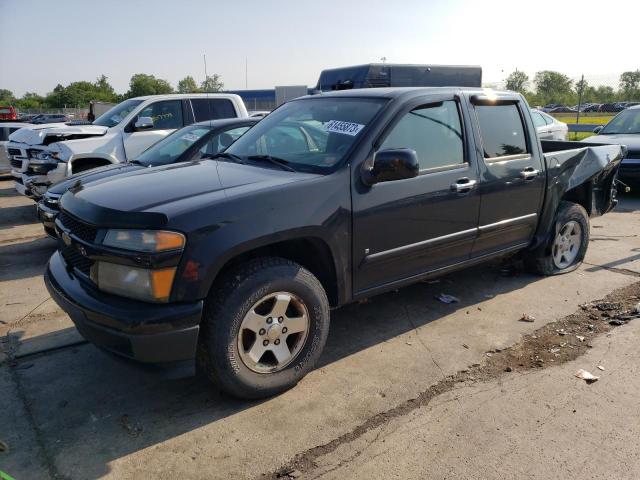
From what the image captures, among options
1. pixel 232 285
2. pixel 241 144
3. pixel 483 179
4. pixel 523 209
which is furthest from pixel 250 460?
pixel 523 209

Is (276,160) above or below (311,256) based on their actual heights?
above

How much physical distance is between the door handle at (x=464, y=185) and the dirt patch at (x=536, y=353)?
1.22 meters

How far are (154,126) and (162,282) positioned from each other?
6.70 meters

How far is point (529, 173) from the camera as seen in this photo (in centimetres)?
446

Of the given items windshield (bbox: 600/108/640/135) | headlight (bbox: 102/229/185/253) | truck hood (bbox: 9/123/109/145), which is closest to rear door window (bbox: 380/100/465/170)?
headlight (bbox: 102/229/185/253)

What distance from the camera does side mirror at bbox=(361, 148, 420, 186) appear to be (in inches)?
127

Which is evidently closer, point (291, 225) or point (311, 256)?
point (291, 225)

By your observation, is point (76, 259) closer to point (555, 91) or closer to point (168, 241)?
point (168, 241)

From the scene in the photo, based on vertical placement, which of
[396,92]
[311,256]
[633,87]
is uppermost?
[633,87]

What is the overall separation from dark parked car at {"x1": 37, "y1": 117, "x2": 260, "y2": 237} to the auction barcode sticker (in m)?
2.23

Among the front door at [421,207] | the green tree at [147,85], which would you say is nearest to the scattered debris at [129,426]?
the front door at [421,207]

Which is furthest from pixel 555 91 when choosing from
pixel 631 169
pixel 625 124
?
pixel 631 169

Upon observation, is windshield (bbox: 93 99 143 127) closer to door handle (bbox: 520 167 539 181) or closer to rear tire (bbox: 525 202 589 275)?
door handle (bbox: 520 167 539 181)

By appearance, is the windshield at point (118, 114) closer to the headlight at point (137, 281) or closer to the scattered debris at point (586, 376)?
the headlight at point (137, 281)
